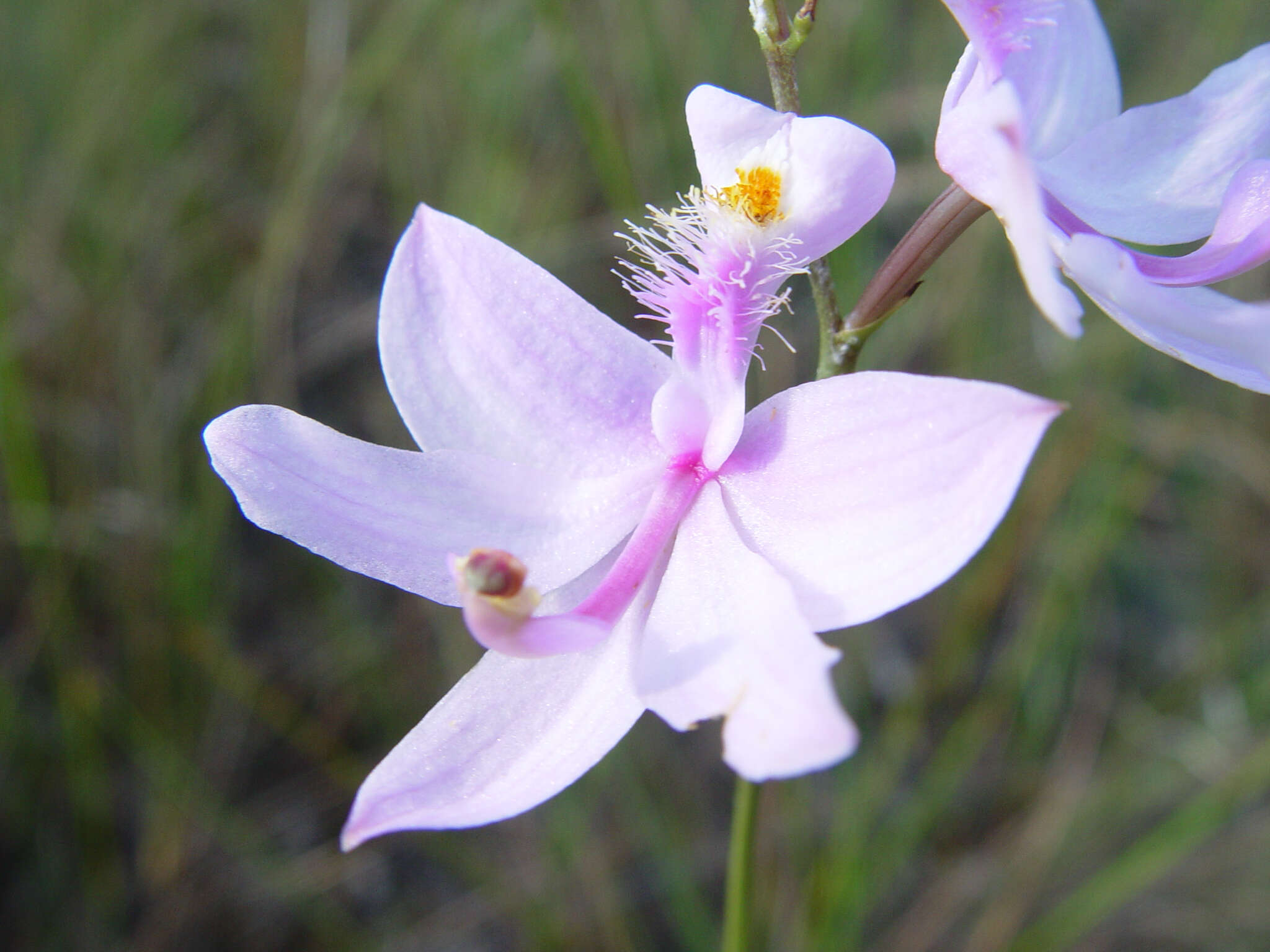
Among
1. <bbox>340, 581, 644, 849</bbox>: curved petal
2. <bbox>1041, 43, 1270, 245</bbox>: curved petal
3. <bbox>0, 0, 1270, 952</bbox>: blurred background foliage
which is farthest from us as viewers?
<bbox>0, 0, 1270, 952</bbox>: blurred background foliage

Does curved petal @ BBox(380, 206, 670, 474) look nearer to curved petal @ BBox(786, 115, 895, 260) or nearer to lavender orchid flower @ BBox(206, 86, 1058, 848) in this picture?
lavender orchid flower @ BBox(206, 86, 1058, 848)

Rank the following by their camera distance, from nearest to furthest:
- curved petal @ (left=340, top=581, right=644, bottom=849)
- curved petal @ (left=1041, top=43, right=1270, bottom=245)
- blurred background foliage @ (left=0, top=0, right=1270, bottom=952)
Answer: curved petal @ (left=340, top=581, right=644, bottom=849), curved petal @ (left=1041, top=43, right=1270, bottom=245), blurred background foliage @ (left=0, top=0, right=1270, bottom=952)

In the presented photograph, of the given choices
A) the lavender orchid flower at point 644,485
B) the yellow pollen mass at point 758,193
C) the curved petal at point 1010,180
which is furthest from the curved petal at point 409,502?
the curved petal at point 1010,180

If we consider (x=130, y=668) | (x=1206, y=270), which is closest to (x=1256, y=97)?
(x=1206, y=270)

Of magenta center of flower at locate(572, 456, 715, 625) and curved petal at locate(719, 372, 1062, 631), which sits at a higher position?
curved petal at locate(719, 372, 1062, 631)

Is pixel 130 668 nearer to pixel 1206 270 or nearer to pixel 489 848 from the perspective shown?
pixel 489 848

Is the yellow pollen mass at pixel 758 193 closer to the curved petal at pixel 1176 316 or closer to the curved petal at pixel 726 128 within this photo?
the curved petal at pixel 726 128

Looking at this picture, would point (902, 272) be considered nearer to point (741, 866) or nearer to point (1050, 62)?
point (1050, 62)

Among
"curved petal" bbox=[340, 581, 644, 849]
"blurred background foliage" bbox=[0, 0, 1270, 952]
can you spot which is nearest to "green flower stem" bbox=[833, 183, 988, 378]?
"curved petal" bbox=[340, 581, 644, 849]
